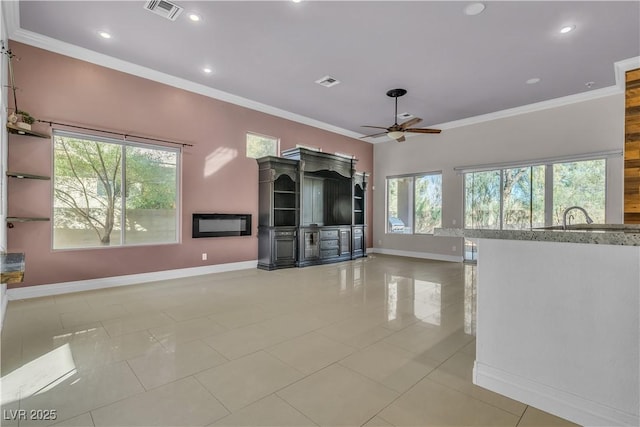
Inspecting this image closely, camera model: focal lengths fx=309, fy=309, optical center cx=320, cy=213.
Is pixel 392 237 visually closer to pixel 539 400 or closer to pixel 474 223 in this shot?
pixel 474 223

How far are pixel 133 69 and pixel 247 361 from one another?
16.0ft

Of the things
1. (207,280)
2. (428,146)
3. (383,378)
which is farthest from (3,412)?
(428,146)

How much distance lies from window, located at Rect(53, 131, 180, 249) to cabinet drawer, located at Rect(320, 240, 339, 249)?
3.11 metres

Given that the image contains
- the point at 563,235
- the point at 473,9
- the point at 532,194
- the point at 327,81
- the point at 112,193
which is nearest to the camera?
the point at 563,235

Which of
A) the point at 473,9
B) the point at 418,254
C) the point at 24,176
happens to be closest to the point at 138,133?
the point at 24,176

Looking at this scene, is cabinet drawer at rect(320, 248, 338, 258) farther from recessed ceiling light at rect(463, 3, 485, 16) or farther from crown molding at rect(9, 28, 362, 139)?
recessed ceiling light at rect(463, 3, 485, 16)

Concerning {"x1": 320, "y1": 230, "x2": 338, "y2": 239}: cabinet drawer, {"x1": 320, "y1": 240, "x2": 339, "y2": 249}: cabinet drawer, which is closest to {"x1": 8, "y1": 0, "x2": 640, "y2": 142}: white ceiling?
{"x1": 320, "y1": 230, "x2": 338, "y2": 239}: cabinet drawer

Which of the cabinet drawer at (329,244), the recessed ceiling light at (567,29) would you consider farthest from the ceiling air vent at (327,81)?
the cabinet drawer at (329,244)

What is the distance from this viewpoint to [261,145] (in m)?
6.73

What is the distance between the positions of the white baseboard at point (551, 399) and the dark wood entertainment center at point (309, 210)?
4.70 m

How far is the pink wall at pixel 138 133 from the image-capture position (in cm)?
410

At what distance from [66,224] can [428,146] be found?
783 centimetres

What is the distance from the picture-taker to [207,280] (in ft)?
17.2

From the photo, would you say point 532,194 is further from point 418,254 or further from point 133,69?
point 133,69
